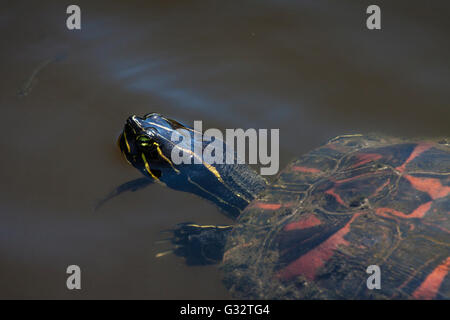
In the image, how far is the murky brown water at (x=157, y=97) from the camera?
3.92m

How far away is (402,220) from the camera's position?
292cm

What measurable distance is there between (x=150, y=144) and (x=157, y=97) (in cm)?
124

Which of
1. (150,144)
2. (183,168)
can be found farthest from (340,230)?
(150,144)

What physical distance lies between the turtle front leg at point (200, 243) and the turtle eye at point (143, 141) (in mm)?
920

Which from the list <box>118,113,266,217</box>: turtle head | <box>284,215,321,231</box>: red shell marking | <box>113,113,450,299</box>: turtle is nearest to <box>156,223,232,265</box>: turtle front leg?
<box>113,113,450,299</box>: turtle

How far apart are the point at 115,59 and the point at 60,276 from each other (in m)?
3.13

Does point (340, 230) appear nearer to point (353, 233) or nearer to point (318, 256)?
point (353, 233)

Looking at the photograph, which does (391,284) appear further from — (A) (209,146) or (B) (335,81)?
(B) (335,81)

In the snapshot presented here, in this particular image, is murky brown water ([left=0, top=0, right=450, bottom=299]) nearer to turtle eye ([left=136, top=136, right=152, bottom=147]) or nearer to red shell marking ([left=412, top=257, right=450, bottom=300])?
turtle eye ([left=136, top=136, right=152, bottom=147])

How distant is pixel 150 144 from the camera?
420 cm

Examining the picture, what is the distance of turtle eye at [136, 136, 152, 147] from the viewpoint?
13.7 ft

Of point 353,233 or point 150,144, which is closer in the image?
point 353,233

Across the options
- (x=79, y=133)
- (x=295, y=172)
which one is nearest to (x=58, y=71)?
(x=79, y=133)

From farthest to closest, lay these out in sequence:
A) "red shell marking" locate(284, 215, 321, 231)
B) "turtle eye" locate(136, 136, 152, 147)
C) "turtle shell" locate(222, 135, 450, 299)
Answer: "turtle eye" locate(136, 136, 152, 147)
"red shell marking" locate(284, 215, 321, 231)
"turtle shell" locate(222, 135, 450, 299)
